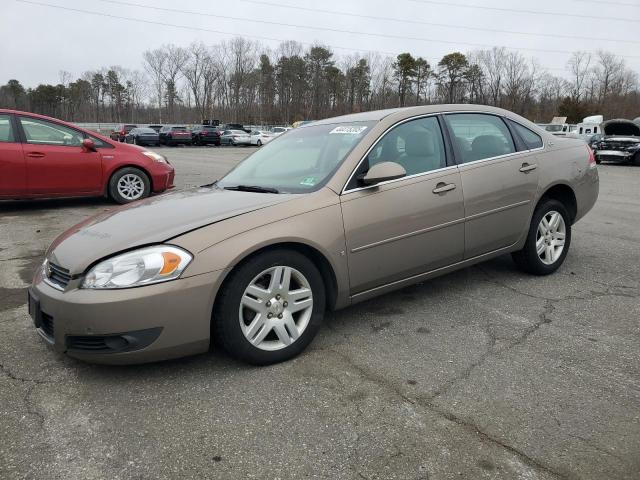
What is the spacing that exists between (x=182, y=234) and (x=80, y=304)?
613 mm

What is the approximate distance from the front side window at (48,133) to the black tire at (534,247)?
264 inches

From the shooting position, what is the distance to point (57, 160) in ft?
25.0

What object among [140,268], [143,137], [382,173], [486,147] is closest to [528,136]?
[486,147]

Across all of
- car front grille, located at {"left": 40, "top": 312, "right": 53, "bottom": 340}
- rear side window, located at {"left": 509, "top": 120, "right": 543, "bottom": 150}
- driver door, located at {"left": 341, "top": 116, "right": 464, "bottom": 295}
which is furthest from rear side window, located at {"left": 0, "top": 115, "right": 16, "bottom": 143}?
rear side window, located at {"left": 509, "top": 120, "right": 543, "bottom": 150}

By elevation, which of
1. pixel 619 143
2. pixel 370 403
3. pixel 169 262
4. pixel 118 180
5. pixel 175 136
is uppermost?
pixel 175 136

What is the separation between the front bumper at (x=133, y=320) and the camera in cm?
256

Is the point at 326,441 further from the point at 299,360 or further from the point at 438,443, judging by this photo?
the point at 299,360

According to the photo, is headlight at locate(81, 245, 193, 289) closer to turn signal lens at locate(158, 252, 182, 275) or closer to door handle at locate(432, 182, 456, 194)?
turn signal lens at locate(158, 252, 182, 275)

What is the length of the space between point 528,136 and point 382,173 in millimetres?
Result: 2014

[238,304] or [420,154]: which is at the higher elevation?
[420,154]

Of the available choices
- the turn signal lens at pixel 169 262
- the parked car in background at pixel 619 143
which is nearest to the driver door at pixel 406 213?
the turn signal lens at pixel 169 262

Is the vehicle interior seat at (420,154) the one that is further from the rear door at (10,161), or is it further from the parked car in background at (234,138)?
the parked car in background at (234,138)

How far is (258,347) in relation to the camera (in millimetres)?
2902

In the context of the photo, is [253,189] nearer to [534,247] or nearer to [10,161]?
[534,247]
